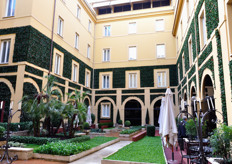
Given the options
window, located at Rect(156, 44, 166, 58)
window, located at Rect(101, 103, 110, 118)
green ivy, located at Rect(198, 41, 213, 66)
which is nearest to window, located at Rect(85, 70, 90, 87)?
window, located at Rect(101, 103, 110, 118)

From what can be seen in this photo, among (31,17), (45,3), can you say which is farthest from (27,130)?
(45,3)

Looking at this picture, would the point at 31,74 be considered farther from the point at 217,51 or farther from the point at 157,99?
the point at 157,99

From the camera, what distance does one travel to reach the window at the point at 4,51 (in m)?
12.9

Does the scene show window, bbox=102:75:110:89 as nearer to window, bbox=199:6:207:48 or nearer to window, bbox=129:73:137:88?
window, bbox=129:73:137:88

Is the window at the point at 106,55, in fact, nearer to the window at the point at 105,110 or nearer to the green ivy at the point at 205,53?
the window at the point at 105,110

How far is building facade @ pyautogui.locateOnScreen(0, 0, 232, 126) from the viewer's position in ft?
39.8

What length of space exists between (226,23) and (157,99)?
47.7ft

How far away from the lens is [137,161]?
6160 millimetres

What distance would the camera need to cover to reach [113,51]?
23.3 meters

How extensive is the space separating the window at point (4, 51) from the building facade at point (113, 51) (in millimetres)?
35

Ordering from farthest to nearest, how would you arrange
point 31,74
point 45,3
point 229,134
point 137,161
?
1. point 45,3
2. point 31,74
3. point 137,161
4. point 229,134

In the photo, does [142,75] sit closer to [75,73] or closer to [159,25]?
[159,25]

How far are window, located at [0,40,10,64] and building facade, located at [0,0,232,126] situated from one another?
1.4 inches

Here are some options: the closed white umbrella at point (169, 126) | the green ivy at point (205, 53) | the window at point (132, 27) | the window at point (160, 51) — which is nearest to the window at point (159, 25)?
the window at point (160, 51)
